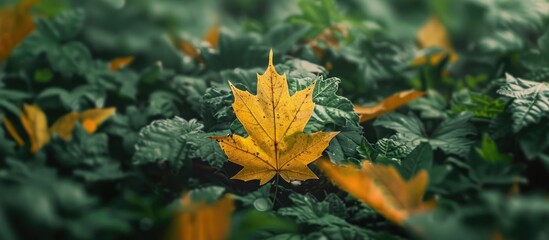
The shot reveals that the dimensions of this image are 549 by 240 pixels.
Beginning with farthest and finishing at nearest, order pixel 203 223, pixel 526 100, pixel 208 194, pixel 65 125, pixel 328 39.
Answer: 1. pixel 328 39
2. pixel 65 125
3. pixel 526 100
4. pixel 208 194
5. pixel 203 223

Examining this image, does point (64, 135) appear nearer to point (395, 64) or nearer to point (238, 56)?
point (238, 56)

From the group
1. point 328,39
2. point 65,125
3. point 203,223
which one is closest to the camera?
point 203,223

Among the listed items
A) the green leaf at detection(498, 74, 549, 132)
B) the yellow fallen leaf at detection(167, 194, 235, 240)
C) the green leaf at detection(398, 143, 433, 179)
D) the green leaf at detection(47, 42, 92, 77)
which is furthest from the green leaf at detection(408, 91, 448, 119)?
the green leaf at detection(47, 42, 92, 77)

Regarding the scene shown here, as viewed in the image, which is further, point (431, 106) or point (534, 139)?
point (431, 106)

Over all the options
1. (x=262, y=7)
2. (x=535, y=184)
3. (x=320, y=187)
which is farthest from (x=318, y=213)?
(x=262, y=7)

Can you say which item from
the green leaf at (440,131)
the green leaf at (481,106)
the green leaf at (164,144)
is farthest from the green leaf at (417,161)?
the green leaf at (164,144)

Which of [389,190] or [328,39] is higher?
[328,39]

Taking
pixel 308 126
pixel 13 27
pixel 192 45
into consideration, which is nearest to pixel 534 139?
pixel 308 126

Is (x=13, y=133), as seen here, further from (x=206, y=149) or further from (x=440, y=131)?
(x=440, y=131)
